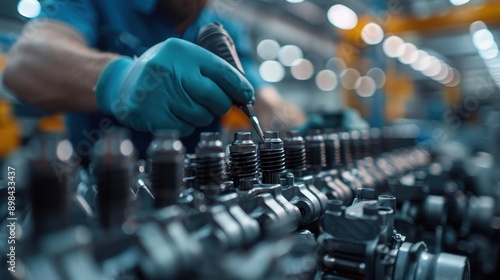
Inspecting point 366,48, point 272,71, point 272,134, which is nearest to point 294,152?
point 272,134

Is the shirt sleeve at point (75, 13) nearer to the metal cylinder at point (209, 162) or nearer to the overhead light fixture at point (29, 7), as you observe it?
the overhead light fixture at point (29, 7)

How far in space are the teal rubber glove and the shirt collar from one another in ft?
2.34

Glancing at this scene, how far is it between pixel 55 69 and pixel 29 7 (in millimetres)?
786

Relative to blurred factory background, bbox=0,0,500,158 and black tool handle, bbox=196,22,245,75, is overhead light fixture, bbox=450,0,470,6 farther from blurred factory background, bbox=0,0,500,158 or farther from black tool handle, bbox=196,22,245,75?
black tool handle, bbox=196,22,245,75

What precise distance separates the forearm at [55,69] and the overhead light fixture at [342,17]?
10.8ft

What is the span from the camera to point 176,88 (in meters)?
1.13

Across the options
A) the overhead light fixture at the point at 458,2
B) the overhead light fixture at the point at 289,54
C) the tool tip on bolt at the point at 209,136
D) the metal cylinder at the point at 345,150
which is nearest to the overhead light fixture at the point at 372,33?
the overhead light fixture at the point at 458,2

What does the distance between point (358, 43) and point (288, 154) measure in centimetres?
378

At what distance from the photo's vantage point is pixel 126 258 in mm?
545

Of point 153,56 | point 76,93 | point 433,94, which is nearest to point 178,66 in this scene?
point 153,56

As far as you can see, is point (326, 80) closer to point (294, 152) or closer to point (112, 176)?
point (294, 152)

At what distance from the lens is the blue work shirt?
66.9 inches

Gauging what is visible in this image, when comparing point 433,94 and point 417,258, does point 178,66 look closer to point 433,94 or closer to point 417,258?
point 417,258

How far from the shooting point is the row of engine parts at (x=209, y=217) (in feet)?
1.60
